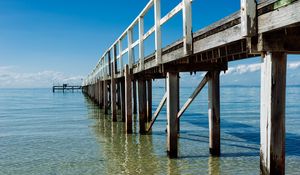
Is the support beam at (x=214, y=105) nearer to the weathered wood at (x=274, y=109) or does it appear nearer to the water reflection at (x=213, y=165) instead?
the water reflection at (x=213, y=165)

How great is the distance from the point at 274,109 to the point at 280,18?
1.01m

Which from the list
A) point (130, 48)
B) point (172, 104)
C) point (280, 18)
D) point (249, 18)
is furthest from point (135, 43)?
point (280, 18)

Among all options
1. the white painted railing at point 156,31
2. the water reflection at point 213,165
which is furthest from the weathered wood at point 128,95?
the water reflection at point 213,165

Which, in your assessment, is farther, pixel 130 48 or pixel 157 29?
pixel 130 48

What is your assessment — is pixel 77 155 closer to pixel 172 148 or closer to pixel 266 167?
pixel 172 148

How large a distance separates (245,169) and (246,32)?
14.8 feet

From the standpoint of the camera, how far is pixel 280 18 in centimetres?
355

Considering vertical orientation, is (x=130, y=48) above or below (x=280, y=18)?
above

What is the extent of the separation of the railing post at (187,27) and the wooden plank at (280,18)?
2265 mm

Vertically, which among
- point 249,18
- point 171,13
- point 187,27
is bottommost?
point 249,18

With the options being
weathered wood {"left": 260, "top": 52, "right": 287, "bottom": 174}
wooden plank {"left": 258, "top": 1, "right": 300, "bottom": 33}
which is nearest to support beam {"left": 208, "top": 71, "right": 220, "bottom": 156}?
weathered wood {"left": 260, "top": 52, "right": 287, "bottom": 174}

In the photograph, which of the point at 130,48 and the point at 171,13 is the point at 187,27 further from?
the point at 130,48

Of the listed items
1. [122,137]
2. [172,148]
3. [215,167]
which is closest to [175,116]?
[172,148]

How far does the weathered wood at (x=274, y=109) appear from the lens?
401cm
